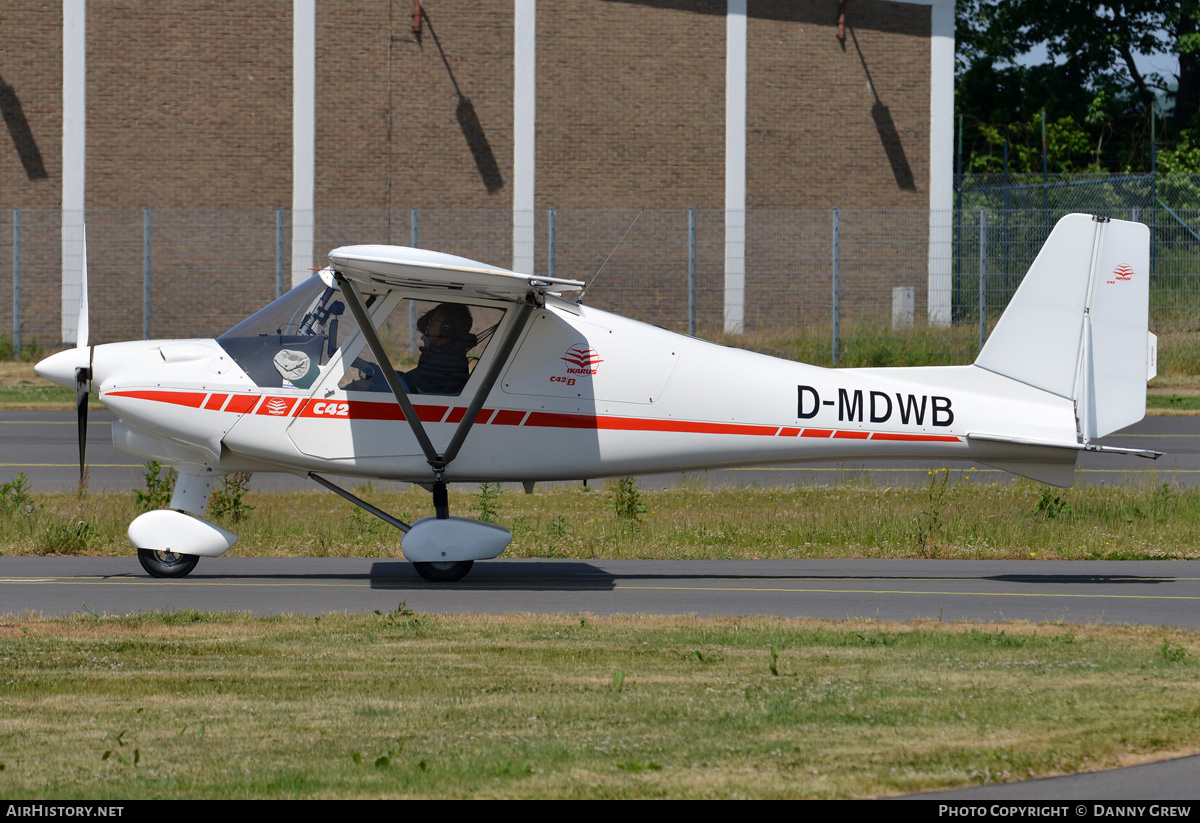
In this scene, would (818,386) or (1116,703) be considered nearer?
(1116,703)

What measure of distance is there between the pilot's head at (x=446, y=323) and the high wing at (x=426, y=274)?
0.18 metres

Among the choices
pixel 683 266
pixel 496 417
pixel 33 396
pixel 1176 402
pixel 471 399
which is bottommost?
pixel 33 396

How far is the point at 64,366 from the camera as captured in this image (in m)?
10.6

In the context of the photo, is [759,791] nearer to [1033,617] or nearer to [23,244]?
[1033,617]

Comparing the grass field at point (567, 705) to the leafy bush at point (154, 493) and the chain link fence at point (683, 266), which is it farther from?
the chain link fence at point (683, 266)

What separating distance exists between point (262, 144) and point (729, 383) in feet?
73.4

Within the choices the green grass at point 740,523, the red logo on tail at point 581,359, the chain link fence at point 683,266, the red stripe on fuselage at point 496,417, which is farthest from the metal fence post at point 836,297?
the red logo on tail at point 581,359

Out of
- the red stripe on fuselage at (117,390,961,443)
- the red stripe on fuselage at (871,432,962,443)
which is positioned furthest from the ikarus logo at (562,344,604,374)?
the red stripe on fuselage at (871,432,962,443)

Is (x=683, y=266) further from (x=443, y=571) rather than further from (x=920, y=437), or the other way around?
(x=443, y=571)

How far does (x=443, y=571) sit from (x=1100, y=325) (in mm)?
5589

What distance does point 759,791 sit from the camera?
5.21 metres

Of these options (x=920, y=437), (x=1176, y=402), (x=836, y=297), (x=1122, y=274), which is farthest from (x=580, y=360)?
(x=1176, y=402)

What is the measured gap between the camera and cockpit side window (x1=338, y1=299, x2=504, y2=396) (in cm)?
1063

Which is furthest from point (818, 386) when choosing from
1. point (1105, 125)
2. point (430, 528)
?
point (1105, 125)
